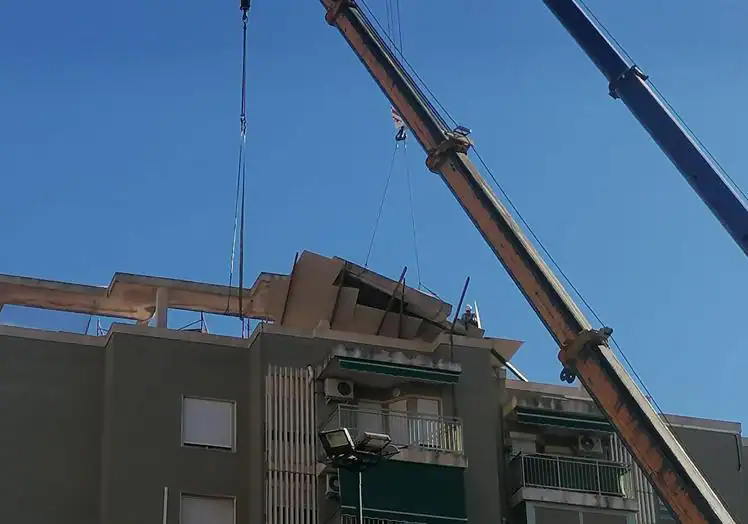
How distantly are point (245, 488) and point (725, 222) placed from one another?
14.6 meters

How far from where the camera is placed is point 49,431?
→ 4291 centimetres

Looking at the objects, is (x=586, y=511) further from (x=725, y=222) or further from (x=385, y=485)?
(x=725, y=222)

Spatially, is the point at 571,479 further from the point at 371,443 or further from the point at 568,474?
the point at 371,443

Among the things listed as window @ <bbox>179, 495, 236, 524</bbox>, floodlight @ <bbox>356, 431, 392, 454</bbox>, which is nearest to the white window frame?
window @ <bbox>179, 495, 236, 524</bbox>

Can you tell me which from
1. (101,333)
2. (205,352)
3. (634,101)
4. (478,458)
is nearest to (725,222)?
(634,101)

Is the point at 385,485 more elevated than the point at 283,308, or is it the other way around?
the point at 283,308

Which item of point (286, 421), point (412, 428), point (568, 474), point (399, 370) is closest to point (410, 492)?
point (412, 428)

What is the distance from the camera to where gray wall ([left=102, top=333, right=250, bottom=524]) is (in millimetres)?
41938

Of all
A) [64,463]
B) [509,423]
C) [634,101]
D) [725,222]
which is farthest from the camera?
[509,423]

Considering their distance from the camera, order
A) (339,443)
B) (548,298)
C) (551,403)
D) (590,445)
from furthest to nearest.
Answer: (590,445), (551,403), (548,298), (339,443)

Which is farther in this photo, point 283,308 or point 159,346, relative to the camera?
point 283,308

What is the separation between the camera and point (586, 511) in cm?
4522

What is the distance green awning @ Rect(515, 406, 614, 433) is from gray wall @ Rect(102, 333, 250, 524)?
7418 mm

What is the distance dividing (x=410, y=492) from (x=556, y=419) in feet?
16.7
